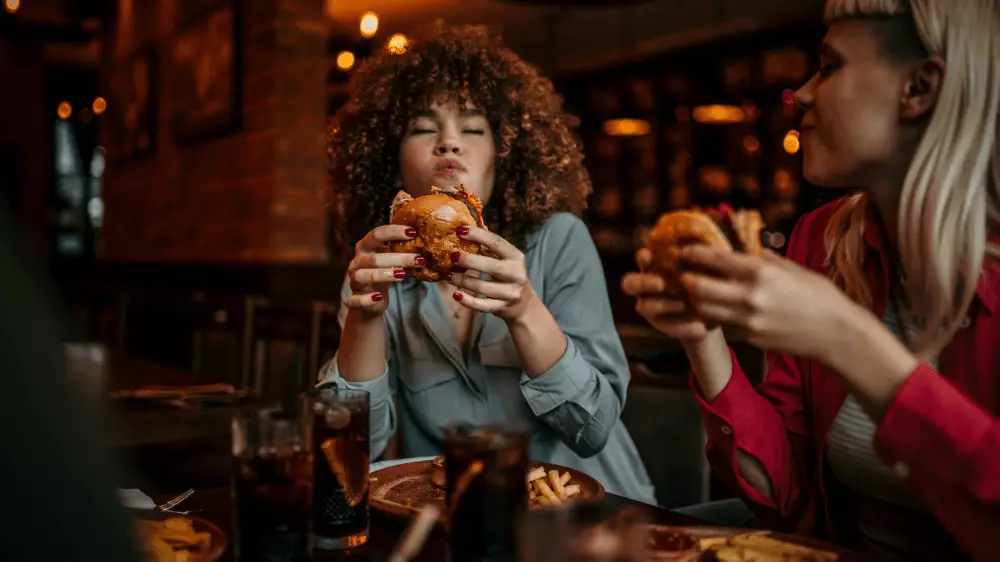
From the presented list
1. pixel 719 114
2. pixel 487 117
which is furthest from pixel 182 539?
pixel 719 114

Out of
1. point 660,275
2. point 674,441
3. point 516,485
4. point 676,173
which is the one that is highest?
point 676,173

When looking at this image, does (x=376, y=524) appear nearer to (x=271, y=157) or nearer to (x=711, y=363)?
(x=711, y=363)

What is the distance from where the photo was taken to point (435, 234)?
138 cm

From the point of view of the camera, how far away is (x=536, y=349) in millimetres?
1425

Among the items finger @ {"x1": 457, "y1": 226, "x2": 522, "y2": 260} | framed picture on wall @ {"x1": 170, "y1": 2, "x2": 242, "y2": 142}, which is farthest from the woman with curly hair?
framed picture on wall @ {"x1": 170, "y1": 2, "x2": 242, "y2": 142}

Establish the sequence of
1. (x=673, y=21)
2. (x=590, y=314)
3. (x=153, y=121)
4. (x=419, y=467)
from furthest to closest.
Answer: (x=673, y=21) < (x=153, y=121) < (x=590, y=314) < (x=419, y=467)

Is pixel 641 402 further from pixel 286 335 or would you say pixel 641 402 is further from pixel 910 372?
pixel 286 335

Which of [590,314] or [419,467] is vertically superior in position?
[590,314]

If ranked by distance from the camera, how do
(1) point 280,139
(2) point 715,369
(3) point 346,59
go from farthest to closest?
1. (3) point 346,59
2. (1) point 280,139
3. (2) point 715,369

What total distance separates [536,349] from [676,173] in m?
7.36

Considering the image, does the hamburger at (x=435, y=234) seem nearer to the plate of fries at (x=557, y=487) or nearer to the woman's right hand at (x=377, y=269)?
the woman's right hand at (x=377, y=269)

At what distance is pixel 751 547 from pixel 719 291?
287 millimetres

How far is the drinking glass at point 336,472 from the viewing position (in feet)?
3.08

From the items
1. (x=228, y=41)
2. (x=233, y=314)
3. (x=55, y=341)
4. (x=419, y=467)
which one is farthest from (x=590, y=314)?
(x=228, y=41)
